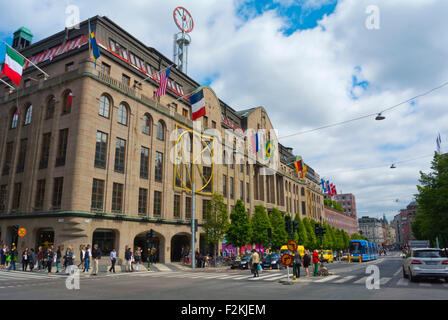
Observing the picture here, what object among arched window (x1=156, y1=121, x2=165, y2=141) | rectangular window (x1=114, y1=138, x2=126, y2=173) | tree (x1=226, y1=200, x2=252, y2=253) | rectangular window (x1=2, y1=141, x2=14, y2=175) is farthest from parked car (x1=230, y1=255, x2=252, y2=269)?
rectangular window (x1=2, y1=141, x2=14, y2=175)

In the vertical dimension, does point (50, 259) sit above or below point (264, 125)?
below

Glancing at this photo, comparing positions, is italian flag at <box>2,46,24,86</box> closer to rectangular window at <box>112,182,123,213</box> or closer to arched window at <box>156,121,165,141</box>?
rectangular window at <box>112,182,123,213</box>

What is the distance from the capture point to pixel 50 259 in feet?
71.6

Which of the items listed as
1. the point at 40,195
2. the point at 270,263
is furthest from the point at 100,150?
the point at 270,263

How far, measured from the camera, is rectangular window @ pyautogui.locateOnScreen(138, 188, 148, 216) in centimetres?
3344

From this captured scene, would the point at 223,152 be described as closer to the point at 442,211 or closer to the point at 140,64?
the point at 140,64

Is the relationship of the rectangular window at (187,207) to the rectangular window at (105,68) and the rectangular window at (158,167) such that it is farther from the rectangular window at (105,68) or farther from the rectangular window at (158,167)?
the rectangular window at (105,68)

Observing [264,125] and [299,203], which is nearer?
[264,125]

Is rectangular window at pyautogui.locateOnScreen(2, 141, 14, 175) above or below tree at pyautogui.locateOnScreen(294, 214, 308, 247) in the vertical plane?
above

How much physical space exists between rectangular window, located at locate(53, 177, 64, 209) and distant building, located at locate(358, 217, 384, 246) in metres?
190

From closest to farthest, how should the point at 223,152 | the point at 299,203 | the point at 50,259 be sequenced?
the point at 50,259
the point at 223,152
the point at 299,203

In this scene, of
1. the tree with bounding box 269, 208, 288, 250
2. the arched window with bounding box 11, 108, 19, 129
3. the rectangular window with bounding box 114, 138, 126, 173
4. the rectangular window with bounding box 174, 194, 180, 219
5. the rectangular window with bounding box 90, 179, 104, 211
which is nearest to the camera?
the rectangular window with bounding box 90, 179, 104, 211
